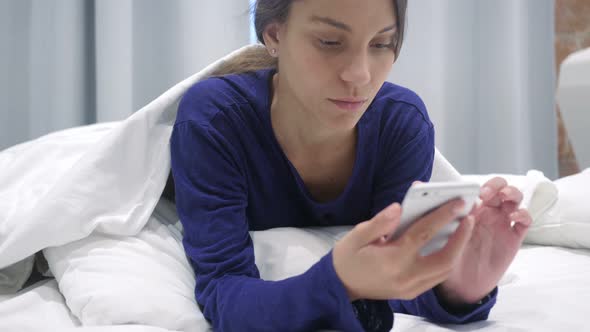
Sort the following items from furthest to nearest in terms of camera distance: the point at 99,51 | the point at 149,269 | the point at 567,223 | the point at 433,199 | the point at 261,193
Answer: the point at 99,51 → the point at 567,223 → the point at 261,193 → the point at 149,269 → the point at 433,199

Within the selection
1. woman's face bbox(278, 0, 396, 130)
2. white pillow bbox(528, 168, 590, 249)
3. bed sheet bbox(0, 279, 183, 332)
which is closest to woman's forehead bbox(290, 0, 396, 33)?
woman's face bbox(278, 0, 396, 130)

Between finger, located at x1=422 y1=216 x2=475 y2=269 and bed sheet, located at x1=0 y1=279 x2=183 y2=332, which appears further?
bed sheet, located at x1=0 y1=279 x2=183 y2=332

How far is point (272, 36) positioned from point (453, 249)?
446 millimetres

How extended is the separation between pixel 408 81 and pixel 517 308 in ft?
4.90

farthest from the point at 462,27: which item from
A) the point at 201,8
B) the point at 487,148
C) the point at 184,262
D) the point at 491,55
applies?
the point at 184,262

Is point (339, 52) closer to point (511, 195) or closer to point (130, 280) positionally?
point (511, 195)

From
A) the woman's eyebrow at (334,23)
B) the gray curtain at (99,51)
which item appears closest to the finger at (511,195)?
the woman's eyebrow at (334,23)

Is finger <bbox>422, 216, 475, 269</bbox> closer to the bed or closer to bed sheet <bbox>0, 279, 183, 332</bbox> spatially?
the bed

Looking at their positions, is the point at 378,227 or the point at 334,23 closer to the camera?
the point at 378,227

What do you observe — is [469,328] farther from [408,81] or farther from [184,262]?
[408,81]

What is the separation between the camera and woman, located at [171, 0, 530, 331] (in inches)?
25.7

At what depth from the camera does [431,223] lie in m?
0.58

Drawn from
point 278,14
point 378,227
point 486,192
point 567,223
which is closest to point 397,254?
point 378,227

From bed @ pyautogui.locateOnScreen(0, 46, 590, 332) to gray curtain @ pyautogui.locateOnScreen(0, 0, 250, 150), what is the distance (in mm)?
994
